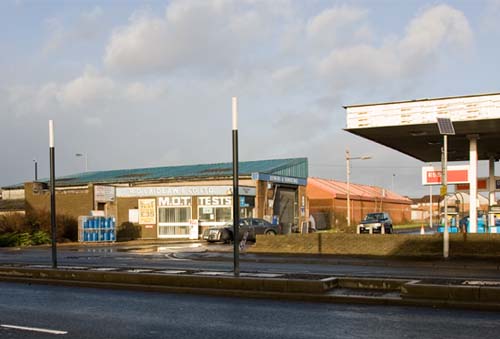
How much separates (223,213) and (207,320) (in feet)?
127

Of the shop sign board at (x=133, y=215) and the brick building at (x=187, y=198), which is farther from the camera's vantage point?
the shop sign board at (x=133, y=215)

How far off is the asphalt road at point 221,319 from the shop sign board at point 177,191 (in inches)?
1405

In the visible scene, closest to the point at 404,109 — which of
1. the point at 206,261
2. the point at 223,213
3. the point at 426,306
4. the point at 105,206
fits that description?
the point at 206,261

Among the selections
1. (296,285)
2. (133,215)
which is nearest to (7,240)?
(133,215)

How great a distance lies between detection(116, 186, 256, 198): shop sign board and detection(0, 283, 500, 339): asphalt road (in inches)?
1405

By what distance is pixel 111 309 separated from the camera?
451 inches

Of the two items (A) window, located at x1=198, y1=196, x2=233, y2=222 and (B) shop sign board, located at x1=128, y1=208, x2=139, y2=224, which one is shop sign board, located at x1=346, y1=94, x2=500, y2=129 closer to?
(A) window, located at x1=198, y1=196, x2=233, y2=222

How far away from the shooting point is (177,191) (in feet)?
163

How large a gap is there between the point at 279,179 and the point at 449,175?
29.1 metres

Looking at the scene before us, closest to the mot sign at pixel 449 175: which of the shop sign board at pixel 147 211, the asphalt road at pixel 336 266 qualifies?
the asphalt road at pixel 336 266

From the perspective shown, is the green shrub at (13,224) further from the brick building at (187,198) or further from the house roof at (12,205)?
the house roof at (12,205)

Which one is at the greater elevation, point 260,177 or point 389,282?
point 260,177

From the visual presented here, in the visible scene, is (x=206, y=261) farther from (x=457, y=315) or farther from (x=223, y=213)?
(x=223, y=213)

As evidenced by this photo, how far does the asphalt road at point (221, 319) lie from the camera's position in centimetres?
901
